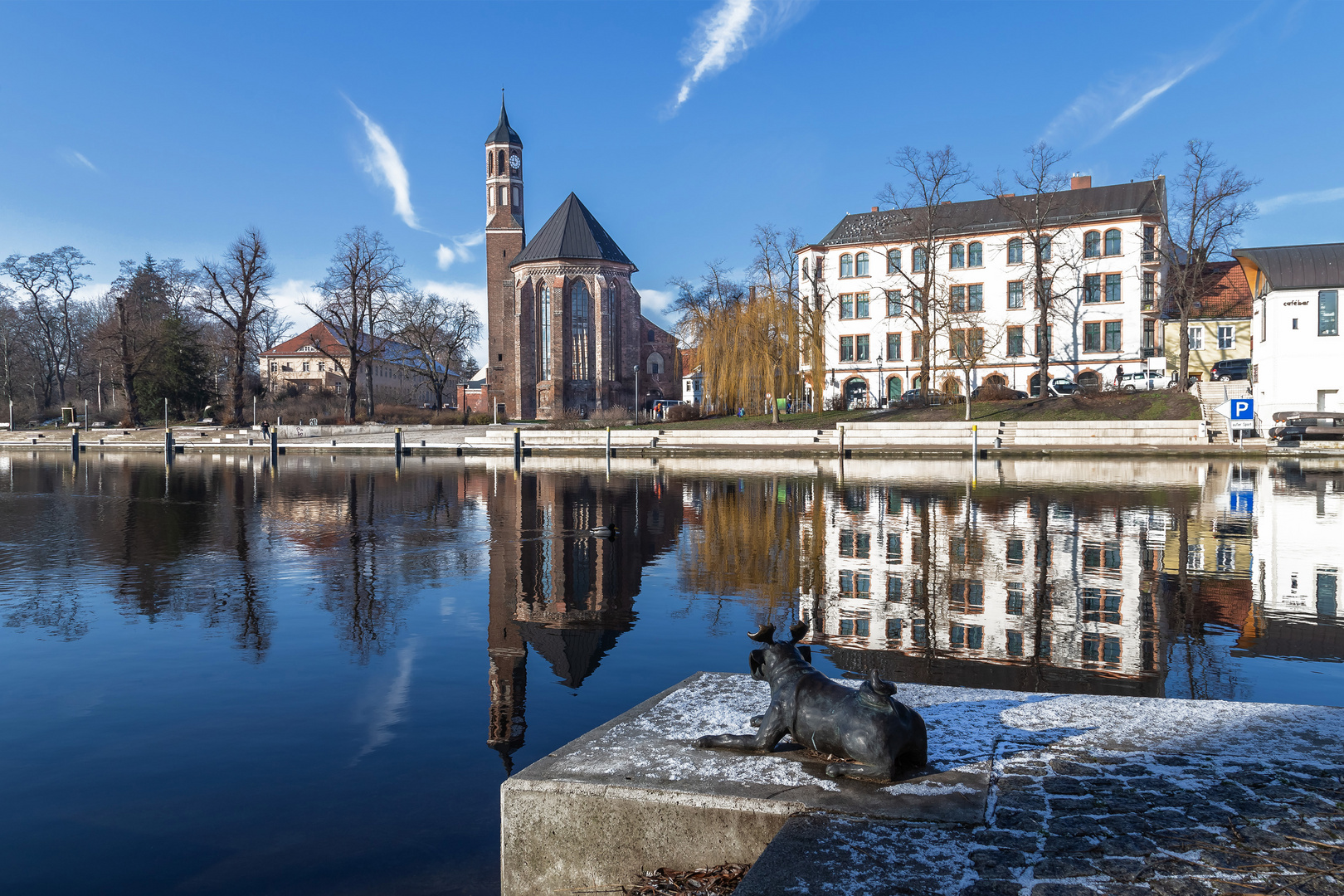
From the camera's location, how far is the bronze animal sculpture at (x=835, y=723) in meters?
3.92

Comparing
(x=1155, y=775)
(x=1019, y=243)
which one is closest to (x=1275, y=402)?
(x=1019, y=243)

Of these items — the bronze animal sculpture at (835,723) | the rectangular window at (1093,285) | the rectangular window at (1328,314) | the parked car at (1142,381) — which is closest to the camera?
the bronze animal sculpture at (835,723)

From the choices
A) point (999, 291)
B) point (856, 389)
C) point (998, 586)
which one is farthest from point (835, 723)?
point (856, 389)

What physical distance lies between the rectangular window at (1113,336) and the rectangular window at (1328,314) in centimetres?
1713

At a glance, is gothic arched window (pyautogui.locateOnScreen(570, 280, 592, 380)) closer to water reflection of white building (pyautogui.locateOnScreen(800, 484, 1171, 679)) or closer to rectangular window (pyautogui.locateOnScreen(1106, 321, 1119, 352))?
rectangular window (pyautogui.locateOnScreen(1106, 321, 1119, 352))

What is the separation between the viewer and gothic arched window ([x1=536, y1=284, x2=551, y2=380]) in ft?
274

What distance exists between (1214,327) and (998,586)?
Answer: 187ft

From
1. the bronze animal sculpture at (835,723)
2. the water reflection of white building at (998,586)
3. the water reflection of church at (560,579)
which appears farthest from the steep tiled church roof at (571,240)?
the bronze animal sculpture at (835,723)

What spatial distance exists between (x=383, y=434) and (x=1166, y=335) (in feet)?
166

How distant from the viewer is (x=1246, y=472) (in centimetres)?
2984

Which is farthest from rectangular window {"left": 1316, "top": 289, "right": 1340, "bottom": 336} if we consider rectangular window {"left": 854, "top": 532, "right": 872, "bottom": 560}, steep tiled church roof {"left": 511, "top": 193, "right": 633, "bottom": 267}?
steep tiled church roof {"left": 511, "top": 193, "right": 633, "bottom": 267}

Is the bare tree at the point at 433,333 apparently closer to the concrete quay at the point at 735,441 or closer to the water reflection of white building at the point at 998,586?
the concrete quay at the point at 735,441

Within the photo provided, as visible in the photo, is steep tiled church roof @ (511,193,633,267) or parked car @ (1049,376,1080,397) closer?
parked car @ (1049,376,1080,397)

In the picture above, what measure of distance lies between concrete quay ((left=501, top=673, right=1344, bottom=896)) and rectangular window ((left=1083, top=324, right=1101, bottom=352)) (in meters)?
61.5
